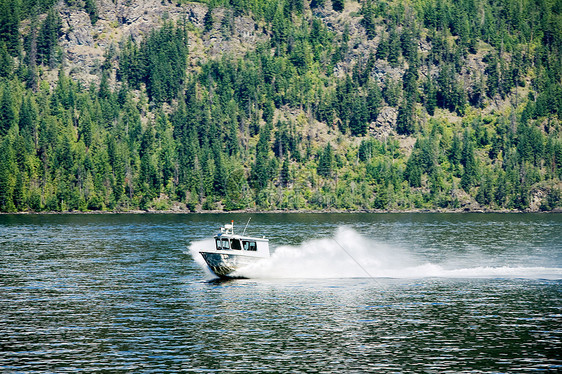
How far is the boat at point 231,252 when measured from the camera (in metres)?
98.7

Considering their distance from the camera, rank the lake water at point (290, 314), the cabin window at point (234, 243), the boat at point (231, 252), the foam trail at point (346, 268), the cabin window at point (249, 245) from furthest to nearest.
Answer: the foam trail at point (346, 268) → the cabin window at point (249, 245) → the cabin window at point (234, 243) → the boat at point (231, 252) → the lake water at point (290, 314)

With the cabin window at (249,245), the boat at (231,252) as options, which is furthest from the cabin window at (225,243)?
the cabin window at (249,245)

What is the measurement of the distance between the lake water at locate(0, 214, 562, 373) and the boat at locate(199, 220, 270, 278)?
7.29ft

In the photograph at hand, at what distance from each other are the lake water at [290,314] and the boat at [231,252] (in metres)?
2.22

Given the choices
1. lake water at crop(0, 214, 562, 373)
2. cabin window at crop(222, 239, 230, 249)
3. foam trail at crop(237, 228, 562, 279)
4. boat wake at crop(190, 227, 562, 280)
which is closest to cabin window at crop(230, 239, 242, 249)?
cabin window at crop(222, 239, 230, 249)

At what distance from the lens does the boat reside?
9869 centimetres

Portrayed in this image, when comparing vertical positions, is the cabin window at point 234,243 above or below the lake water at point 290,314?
above

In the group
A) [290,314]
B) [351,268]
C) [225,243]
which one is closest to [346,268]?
[351,268]

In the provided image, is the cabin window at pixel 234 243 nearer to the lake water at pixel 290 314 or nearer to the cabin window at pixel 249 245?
the cabin window at pixel 249 245

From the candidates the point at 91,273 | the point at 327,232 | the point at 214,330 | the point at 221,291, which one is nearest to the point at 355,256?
the point at 221,291

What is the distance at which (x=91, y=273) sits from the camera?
11212cm

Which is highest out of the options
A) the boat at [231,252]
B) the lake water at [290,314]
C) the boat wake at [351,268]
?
the boat at [231,252]

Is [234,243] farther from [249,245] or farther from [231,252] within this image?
[249,245]

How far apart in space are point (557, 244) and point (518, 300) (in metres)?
83.6
